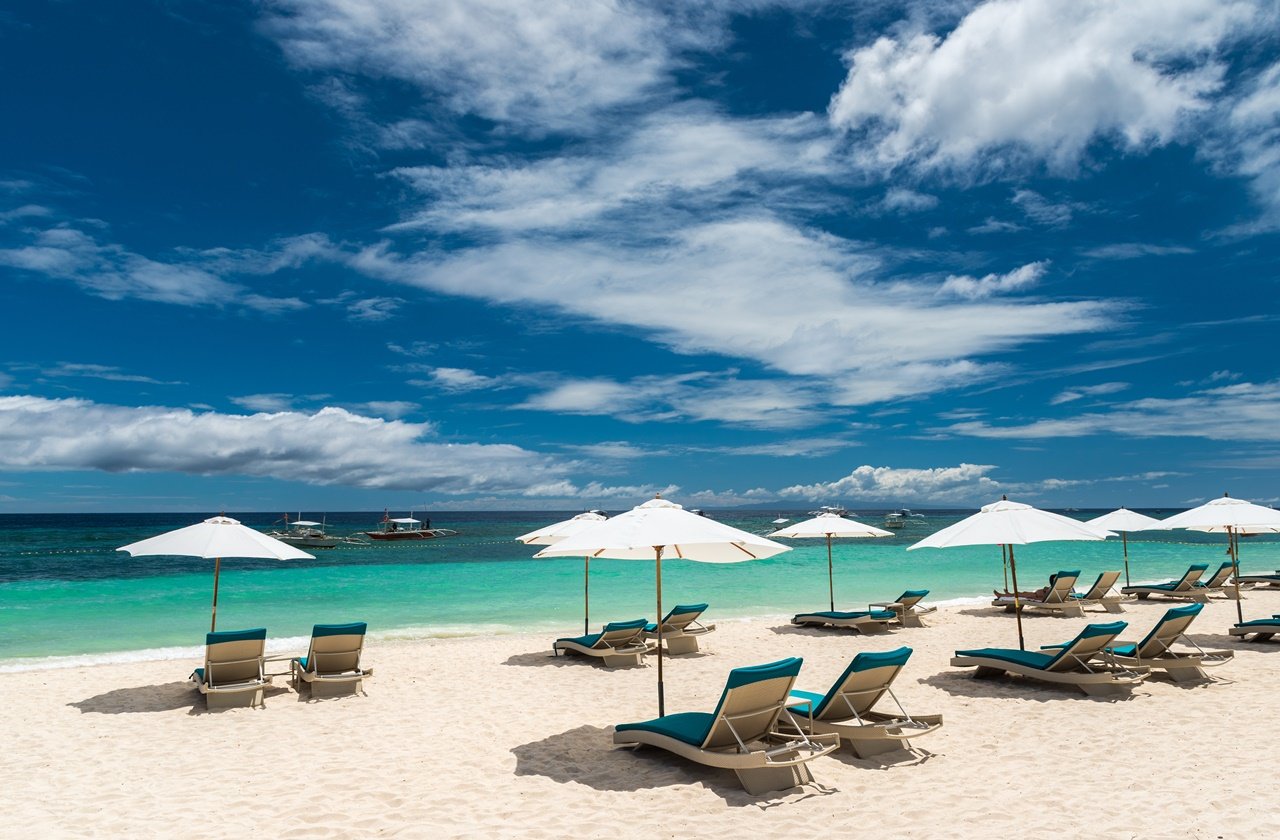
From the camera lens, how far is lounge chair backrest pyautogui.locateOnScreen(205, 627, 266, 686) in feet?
28.2

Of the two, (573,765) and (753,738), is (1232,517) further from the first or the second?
(573,765)

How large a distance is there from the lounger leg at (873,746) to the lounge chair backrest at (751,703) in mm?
851

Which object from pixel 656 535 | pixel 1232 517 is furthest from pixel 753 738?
pixel 1232 517

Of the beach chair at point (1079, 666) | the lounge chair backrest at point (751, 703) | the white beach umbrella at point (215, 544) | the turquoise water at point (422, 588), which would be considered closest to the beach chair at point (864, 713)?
the lounge chair backrest at point (751, 703)

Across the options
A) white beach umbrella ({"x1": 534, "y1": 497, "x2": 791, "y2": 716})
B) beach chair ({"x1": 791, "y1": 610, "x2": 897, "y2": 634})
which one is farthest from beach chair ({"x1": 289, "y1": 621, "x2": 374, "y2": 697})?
beach chair ({"x1": 791, "y1": 610, "x2": 897, "y2": 634})

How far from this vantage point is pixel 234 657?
28.7 ft

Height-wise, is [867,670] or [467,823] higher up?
[867,670]

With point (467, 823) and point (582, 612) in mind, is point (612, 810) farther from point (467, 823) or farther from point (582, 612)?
point (582, 612)

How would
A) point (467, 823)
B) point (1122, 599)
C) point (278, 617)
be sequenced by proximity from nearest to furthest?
point (467, 823)
point (1122, 599)
point (278, 617)

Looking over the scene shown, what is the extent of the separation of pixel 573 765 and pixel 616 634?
4.66 meters

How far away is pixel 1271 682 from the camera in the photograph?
9047mm

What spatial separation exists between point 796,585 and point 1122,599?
9618mm

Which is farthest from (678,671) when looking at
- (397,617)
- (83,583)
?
(83,583)

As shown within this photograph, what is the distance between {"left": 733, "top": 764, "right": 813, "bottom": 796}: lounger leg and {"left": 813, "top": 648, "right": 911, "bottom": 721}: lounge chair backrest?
0.90 meters
